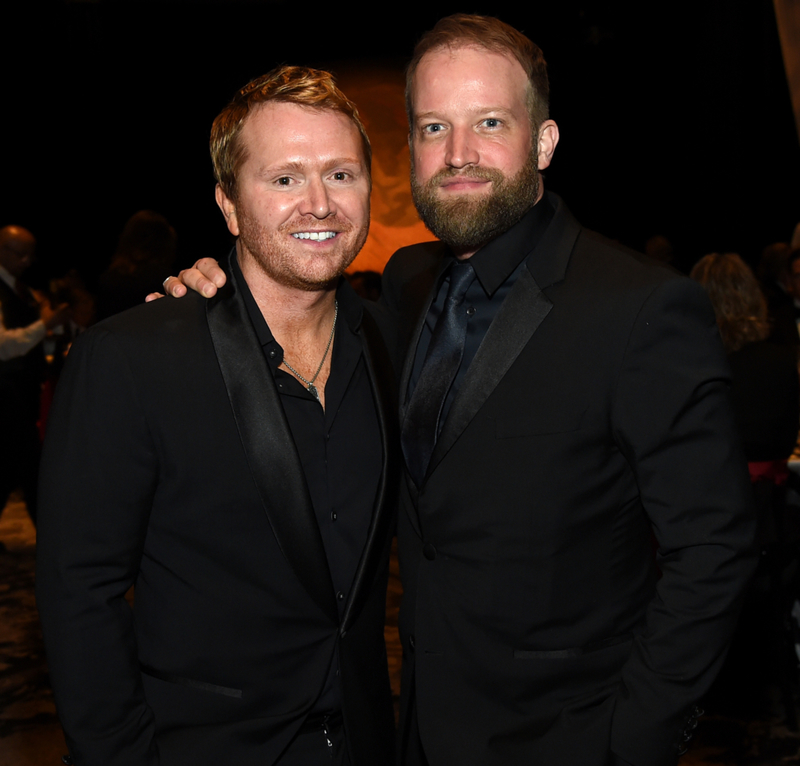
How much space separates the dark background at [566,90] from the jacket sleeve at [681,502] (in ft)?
21.3

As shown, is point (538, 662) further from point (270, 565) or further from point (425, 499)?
point (270, 565)

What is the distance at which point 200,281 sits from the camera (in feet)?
5.97

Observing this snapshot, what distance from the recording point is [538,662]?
1709mm

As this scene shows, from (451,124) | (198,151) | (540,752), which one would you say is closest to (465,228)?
A: (451,124)

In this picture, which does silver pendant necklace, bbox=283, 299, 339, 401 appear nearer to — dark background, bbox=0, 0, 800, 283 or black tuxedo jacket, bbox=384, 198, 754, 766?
black tuxedo jacket, bbox=384, 198, 754, 766

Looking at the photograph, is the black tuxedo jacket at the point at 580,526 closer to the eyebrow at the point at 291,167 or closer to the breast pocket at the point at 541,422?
the breast pocket at the point at 541,422

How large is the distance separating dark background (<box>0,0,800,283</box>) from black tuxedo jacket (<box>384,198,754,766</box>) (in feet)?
21.1

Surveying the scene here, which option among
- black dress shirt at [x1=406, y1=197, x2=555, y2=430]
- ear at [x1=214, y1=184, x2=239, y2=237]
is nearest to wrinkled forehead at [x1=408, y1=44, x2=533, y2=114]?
black dress shirt at [x1=406, y1=197, x2=555, y2=430]

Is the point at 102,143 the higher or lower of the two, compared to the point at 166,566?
higher

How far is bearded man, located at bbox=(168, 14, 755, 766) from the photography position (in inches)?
63.0

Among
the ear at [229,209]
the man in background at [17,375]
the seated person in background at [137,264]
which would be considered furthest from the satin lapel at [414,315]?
the man in background at [17,375]

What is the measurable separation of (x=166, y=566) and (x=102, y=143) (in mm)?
10398

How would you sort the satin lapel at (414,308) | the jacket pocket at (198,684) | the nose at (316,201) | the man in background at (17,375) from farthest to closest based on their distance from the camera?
1. the man in background at (17,375)
2. the satin lapel at (414,308)
3. the nose at (316,201)
4. the jacket pocket at (198,684)

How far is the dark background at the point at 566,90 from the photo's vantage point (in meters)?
7.96
